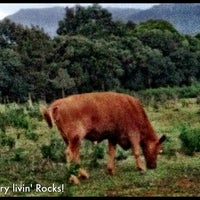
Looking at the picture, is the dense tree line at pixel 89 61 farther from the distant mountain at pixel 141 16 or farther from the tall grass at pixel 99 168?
the distant mountain at pixel 141 16

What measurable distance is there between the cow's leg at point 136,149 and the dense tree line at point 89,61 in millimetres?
26934

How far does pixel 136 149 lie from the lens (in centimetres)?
1230

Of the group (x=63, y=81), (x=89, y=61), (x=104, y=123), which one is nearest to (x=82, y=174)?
(x=104, y=123)

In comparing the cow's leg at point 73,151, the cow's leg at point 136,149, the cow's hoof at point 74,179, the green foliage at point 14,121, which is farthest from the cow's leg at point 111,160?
the green foliage at point 14,121

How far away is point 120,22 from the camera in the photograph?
56500 millimetres

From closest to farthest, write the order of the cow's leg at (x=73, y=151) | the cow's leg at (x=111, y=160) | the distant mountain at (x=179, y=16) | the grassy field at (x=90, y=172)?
the grassy field at (x=90, y=172), the cow's leg at (x=73, y=151), the cow's leg at (x=111, y=160), the distant mountain at (x=179, y=16)

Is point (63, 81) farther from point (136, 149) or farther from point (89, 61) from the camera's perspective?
point (136, 149)

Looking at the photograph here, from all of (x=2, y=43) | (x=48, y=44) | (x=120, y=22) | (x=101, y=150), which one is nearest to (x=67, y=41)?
(x=48, y=44)

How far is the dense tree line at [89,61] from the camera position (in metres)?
41.2

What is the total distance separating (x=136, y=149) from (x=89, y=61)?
31.0 meters

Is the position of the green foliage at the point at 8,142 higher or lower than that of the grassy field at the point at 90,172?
lower

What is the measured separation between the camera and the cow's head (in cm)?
1253

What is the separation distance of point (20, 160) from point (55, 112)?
101 inches

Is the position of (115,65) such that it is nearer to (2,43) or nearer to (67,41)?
(67,41)
